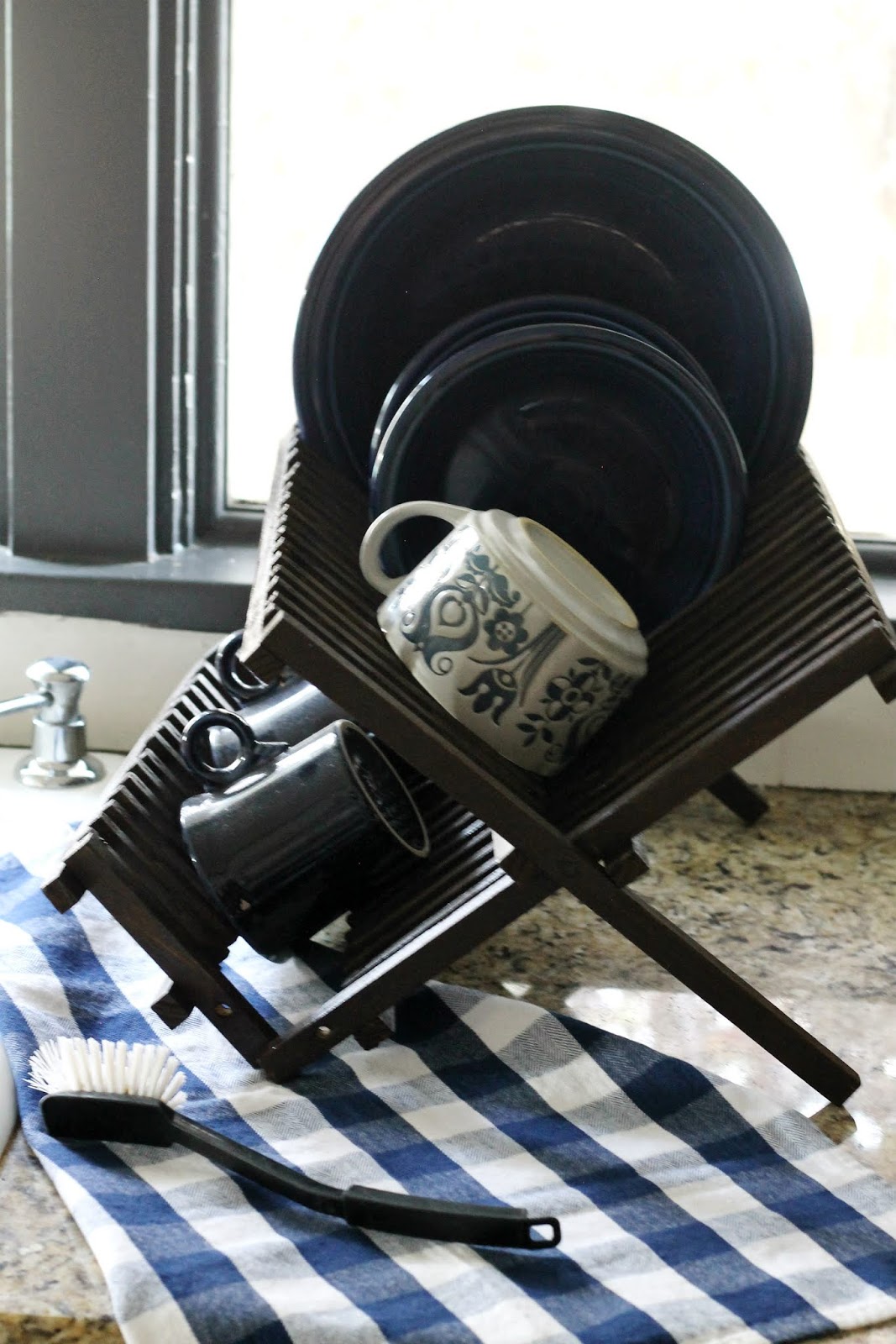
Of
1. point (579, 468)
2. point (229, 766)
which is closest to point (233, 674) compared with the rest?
point (229, 766)

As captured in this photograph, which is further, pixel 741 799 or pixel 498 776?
pixel 741 799

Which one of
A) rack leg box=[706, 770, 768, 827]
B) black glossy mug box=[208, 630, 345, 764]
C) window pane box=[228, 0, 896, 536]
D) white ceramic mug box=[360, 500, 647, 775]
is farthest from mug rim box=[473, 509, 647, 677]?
window pane box=[228, 0, 896, 536]

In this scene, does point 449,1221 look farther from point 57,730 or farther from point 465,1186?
point 57,730

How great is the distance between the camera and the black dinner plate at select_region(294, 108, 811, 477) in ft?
3.07

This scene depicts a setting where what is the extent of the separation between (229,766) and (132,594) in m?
0.48

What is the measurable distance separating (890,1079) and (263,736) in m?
0.45

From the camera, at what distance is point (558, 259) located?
39.4 inches

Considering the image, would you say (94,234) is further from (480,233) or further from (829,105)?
(829,105)

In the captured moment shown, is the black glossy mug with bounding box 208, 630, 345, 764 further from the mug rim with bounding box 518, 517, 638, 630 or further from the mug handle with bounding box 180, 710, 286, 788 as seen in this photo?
the mug rim with bounding box 518, 517, 638, 630

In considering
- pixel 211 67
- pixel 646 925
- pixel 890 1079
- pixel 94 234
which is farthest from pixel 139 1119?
pixel 211 67

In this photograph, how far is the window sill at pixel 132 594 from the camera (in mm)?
1331

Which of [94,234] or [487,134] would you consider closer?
[487,134]

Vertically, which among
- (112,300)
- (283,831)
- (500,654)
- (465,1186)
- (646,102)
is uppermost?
(646,102)

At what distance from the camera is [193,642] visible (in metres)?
1.34
